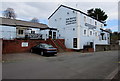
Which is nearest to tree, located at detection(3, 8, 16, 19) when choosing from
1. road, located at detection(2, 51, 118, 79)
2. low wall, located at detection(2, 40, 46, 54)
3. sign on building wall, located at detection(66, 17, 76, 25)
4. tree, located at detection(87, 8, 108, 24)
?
sign on building wall, located at detection(66, 17, 76, 25)

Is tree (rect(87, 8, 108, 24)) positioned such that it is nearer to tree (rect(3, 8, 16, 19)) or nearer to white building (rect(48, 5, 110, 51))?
white building (rect(48, 5, 110, 51))

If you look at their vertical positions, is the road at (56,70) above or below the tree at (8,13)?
below

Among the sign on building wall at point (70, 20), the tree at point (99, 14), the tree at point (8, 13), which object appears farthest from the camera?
the tree at point (99, 14)

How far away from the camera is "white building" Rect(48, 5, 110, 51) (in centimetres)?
2455

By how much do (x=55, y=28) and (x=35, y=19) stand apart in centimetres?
2940

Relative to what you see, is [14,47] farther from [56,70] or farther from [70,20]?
[70,20]

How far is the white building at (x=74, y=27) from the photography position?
80.6ft

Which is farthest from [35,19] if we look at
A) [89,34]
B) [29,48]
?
[29,48]

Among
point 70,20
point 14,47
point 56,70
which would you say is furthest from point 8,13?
point 56,70

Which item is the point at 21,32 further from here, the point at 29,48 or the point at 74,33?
the point at 74,33

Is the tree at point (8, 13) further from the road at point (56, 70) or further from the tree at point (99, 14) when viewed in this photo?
the road at point (56, 70)

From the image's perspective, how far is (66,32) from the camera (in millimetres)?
26516

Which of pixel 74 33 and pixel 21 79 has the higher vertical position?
pixel 74 33

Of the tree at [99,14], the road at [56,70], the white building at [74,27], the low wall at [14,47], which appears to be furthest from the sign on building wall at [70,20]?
the tree at [99,14]
